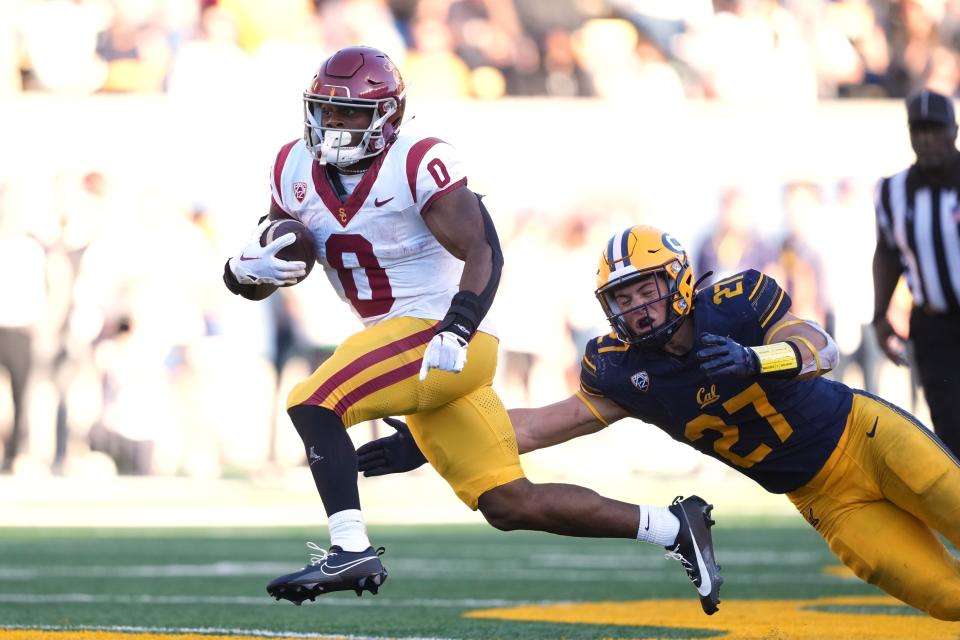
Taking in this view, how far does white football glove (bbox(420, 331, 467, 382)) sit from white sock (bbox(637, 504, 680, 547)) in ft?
2.39

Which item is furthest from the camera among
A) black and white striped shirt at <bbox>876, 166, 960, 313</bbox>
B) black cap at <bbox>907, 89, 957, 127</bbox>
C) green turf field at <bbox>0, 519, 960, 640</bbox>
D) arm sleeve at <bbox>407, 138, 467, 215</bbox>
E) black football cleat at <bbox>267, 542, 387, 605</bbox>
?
black and white striped shirt at <bbox>876, 166, 960, 313</bbox>

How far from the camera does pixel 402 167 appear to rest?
12.6 feet

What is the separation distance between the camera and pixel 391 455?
405 cm

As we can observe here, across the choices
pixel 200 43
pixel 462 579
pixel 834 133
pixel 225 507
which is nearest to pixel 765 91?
pixel 834 133

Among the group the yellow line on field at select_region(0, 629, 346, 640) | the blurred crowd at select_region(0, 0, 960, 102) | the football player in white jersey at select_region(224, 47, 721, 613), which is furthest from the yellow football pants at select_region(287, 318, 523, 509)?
the blurred crowd at select_region(0, 0, 960, 102)

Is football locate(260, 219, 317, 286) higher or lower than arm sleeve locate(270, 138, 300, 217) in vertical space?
lower

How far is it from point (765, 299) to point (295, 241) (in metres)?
1.19

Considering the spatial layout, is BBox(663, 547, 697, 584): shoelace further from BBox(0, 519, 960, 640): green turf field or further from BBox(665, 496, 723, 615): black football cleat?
BBox(0, 519, 960, 640): green turf field

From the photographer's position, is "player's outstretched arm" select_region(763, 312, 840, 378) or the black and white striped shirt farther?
the black and white striped shirt

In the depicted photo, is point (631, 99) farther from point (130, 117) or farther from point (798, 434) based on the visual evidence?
point (798, 434)

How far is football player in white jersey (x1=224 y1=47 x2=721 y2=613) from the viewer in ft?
12.2

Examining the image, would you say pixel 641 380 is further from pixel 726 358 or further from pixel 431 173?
pixel 431 173

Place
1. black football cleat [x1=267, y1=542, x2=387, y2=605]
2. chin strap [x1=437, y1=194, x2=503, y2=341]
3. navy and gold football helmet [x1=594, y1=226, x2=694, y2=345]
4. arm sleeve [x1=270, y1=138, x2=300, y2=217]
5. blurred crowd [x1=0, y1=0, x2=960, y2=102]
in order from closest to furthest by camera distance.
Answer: black football cleat [x1=267, y1=542, x2=387, y2=605] < chin strap [x1=437, y1=194, x2=503, y2=341] < navy and gold football helmet [x1=594, y1=226, x2=694, y2=345] < arm sleeve [x1=270, y1=138, x2=300, y2=217] < blurred crowd [x1=0, y1=0, x2=960, y2=102]

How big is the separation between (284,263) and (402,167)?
1.33ft
